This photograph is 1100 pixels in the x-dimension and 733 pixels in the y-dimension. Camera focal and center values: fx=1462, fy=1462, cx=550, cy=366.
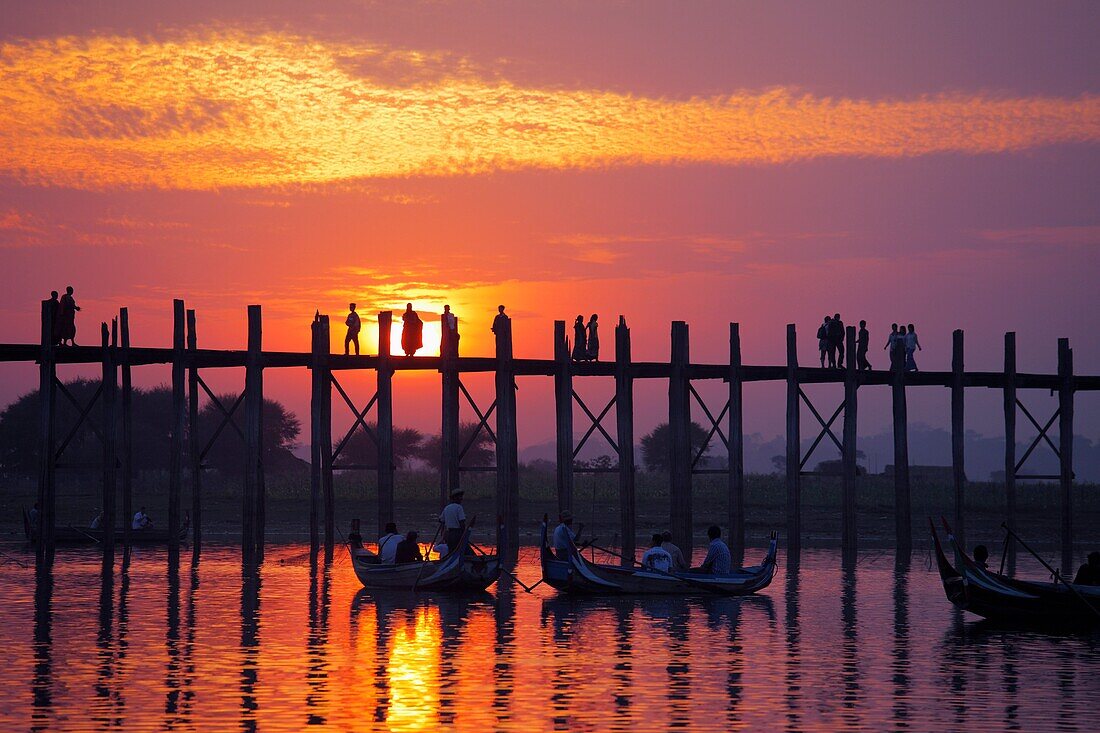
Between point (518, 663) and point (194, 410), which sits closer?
point (518, 663)

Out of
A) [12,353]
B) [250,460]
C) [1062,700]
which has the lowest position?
[1062,700]

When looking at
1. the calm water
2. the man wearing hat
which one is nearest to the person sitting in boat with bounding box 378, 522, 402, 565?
the calm water

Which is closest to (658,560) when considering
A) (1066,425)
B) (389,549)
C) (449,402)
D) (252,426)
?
(389,549)

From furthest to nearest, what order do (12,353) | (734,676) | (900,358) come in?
(900,358) → (12,353) → (734,676)

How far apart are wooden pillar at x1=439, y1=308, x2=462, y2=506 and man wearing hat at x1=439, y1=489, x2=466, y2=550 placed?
6.15 m

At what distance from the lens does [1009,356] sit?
3962cm

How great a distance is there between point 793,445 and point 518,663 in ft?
67.1

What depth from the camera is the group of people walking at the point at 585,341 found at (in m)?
36.9

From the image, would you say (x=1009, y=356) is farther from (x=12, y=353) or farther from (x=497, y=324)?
(x=12, y=353)

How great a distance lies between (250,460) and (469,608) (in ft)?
34.5

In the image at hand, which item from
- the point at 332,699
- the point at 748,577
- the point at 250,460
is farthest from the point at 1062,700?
the point at 250,460

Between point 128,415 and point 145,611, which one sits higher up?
point 128,415

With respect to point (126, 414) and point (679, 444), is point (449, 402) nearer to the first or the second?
point (679, 444)

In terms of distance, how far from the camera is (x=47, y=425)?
34.2 metres
